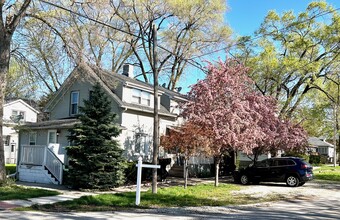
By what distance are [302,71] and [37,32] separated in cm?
1869

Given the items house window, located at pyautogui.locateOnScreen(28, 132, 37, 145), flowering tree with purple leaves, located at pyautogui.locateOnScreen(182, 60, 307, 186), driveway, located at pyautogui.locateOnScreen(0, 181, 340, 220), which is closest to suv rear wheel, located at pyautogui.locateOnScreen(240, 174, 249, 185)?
flowering tree with purple leaves, located at pyautogui.locateOnScreen(182, 60, 307, 186)

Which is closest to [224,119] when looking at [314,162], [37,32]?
[37,32]

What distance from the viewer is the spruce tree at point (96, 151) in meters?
17.3

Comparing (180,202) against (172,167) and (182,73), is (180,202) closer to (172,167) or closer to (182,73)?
(172,167)

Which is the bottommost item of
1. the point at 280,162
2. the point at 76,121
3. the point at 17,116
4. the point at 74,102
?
the point at 280,162

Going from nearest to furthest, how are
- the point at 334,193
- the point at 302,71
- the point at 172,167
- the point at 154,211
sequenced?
the point at 154,211 < the point at 334,193 < the point at 172,167 < the point at 302,71

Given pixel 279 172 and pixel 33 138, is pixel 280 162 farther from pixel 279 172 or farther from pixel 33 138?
pixel 33 138

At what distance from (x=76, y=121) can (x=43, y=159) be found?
324cm

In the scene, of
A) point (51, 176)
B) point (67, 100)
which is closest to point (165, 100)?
point (67, 100)

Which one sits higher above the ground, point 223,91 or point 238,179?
point 223,91

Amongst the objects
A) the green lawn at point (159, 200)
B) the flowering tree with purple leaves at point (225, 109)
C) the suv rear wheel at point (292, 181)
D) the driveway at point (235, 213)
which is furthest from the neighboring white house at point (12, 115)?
the driveway at point (235, 213)

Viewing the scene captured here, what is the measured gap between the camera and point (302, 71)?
26.9 m

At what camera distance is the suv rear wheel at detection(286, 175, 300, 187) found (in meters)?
20.0

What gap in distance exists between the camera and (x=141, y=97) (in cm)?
2544
